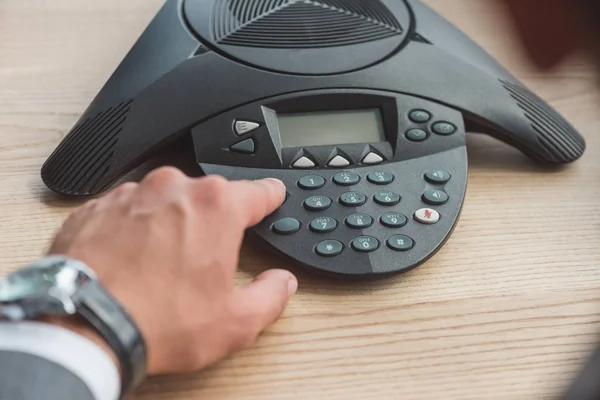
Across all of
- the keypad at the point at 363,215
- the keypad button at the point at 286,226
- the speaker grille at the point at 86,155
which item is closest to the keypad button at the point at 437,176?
the keypad at the point at 363,215

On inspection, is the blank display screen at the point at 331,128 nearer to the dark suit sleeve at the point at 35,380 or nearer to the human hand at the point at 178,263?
the human hand at the point at 178,263

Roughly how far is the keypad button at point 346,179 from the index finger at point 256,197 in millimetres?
40

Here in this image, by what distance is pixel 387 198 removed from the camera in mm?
494

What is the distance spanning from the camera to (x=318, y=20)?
58 centimetres

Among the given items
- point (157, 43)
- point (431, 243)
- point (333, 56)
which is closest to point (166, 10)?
point (157, 43)

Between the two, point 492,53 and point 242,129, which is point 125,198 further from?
point 492,53

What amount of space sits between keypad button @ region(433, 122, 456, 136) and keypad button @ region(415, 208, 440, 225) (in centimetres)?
8

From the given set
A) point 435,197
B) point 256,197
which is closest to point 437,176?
point 435,197

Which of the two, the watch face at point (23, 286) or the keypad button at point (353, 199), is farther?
the keypad button at point (353, 199)

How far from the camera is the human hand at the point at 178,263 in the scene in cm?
38

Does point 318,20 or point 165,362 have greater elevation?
point 318,20

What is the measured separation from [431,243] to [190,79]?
0.22 m

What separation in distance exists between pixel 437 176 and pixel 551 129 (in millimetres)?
122

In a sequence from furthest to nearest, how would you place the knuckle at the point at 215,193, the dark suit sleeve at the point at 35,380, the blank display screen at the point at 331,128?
the blank display screen at the point at 331,128
the knuckle at the point at 215,193
the dark suit sleeve at the point at 35,380
